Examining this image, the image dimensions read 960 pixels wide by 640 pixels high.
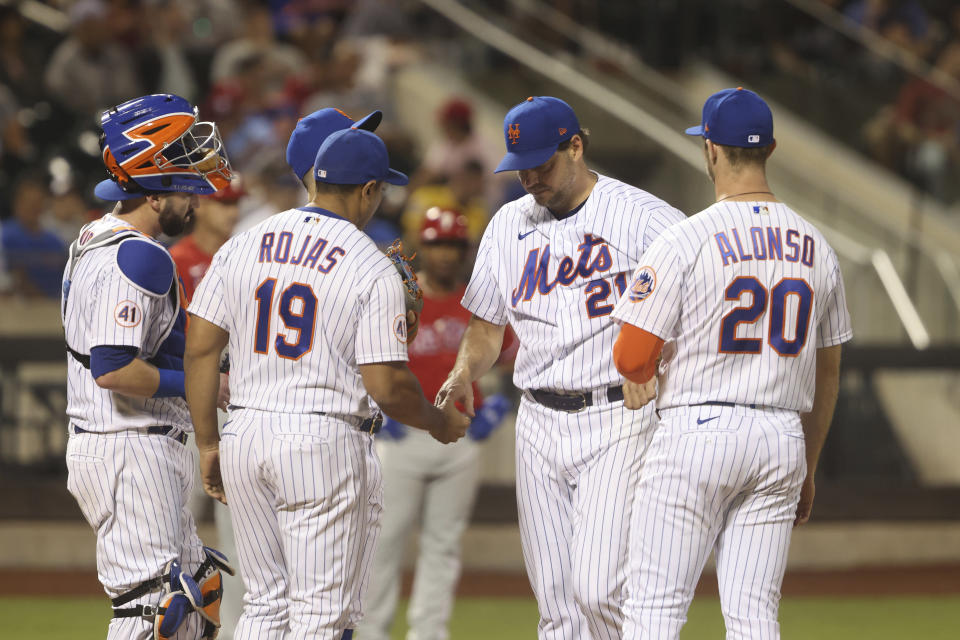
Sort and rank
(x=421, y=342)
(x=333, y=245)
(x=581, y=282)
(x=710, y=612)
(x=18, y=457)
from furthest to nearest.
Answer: (x=18, y=457) < (x=710, y=612) < (x=421, y=342) < (x=581, y=282) < (x=333, y=245)

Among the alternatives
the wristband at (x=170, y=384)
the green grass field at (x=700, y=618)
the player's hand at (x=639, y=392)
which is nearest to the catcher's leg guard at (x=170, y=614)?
the wristband at (x=170, y=384)

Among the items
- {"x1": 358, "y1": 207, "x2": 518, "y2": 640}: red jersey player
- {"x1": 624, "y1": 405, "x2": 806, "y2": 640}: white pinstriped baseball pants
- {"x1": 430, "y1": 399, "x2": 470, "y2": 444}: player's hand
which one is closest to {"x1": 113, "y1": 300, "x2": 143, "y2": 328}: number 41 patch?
{"x1": 430, "y1": 399, "x2": 470, "y2": 444}: player's hand

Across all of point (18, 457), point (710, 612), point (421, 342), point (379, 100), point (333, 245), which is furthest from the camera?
point (379, 100)

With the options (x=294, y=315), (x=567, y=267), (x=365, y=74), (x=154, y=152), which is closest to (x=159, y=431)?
(x=294, y=315)

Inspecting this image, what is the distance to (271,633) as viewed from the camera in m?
4.34

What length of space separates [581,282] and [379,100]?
739cm

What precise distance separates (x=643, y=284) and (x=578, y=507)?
0.96m

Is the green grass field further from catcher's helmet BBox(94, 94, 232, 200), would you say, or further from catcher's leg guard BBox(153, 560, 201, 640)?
catcher's helmet BBox(94, 94, 232, 200)

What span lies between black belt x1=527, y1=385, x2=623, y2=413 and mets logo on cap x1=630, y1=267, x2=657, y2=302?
1.89 ft

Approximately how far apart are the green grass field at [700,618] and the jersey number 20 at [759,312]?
3.71 m

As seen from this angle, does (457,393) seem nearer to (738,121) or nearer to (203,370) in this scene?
(203,370)

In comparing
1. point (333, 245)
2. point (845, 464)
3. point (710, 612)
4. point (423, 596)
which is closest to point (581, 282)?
point (333, 245)

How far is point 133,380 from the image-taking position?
426cm

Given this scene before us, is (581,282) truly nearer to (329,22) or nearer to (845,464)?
(845,464)
